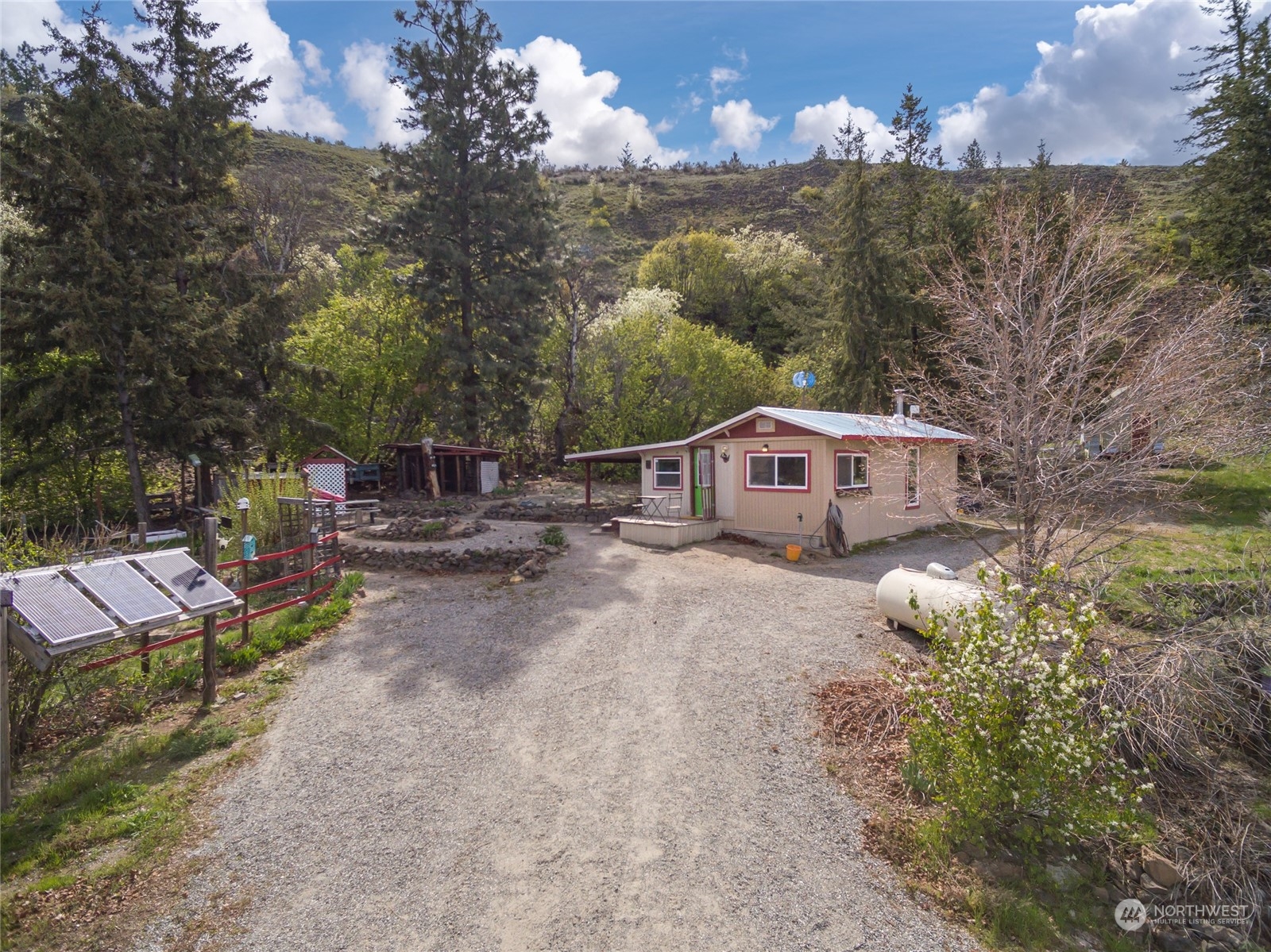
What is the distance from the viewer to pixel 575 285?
28.9m

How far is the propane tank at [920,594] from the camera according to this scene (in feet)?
25.2

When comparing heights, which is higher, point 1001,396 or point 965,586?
point 1001,396

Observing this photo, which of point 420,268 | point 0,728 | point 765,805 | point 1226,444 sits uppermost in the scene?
point 420,268

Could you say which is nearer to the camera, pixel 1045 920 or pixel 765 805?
pixel 1045 920

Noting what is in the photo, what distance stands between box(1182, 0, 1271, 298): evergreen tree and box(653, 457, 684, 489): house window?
17.0 metres

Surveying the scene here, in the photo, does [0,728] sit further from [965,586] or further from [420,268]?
[420,268]

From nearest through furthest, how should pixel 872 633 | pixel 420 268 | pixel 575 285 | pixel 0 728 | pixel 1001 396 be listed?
1. pixel 0 728
2. pixel 1001 396
3. pixel 872 633
4. pixel 420 268
5. pixel 575 285

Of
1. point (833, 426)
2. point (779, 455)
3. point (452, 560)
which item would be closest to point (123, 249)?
point (452, 560)

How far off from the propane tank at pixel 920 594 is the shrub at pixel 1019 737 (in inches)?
111

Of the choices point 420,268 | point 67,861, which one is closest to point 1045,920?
point 67,861

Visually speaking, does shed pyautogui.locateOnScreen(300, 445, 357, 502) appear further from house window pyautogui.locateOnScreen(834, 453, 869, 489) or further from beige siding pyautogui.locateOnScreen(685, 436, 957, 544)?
house window pyautogui.locateOnScreen(834, 453, 869, 489)

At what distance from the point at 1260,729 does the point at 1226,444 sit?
2.99 meters

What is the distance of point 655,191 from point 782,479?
214 feet

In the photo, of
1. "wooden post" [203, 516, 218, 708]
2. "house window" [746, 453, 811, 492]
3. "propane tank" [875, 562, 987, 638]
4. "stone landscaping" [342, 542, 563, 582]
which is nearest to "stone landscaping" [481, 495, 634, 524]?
"house window" [746, 453, 811, 492]
